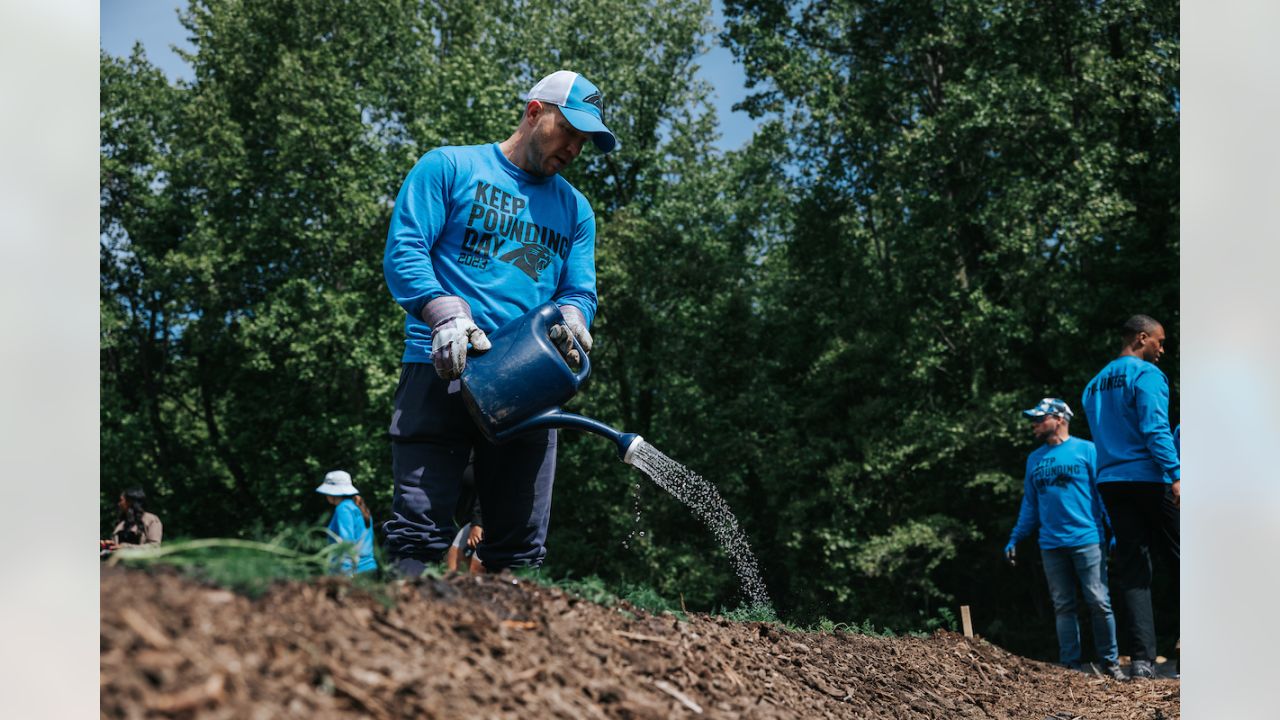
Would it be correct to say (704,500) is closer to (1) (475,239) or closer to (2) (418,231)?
(1) (475,239)

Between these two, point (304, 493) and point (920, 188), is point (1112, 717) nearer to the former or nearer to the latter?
point (920, 188)

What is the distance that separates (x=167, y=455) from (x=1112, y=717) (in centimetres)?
1844

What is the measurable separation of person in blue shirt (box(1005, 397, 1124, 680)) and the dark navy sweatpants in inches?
165

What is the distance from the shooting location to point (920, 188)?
15.7m

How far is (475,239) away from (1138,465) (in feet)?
12.8

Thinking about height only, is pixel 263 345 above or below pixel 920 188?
below

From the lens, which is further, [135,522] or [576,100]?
[135,522]

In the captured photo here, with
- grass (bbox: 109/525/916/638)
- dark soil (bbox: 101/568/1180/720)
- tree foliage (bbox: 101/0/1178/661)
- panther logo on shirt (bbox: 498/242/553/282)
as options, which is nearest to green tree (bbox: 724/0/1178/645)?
tree foliage (bbox: 101/0/1178/661)

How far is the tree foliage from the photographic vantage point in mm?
14703

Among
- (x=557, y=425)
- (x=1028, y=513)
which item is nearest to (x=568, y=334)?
(x=557, y=425)

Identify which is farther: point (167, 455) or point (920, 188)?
point (167, 455)

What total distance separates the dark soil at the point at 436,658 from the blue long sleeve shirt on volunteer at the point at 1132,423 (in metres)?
2.66

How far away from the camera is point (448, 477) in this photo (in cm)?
331

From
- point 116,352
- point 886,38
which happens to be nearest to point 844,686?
point 886,38
